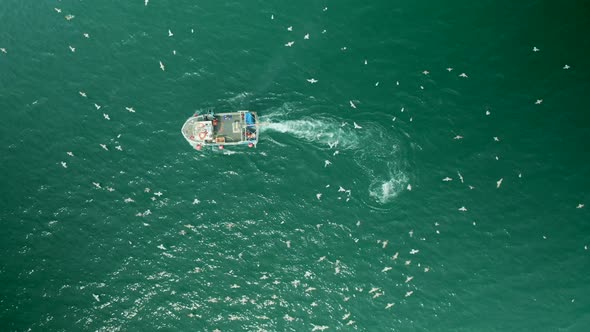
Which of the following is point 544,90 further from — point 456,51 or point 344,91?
point 344,91

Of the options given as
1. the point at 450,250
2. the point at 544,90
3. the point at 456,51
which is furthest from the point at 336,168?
the point at 544,90

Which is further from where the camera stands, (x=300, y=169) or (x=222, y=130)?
(x=222, y=130)

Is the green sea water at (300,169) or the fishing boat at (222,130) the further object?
the fishing boat at (222,130)

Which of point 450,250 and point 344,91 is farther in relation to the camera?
point 344,91

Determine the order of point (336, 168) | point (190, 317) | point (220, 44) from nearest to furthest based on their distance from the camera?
point (190, 317) < point (336, 168) < point (220, 44)

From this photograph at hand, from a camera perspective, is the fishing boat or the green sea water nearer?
the green sea water
